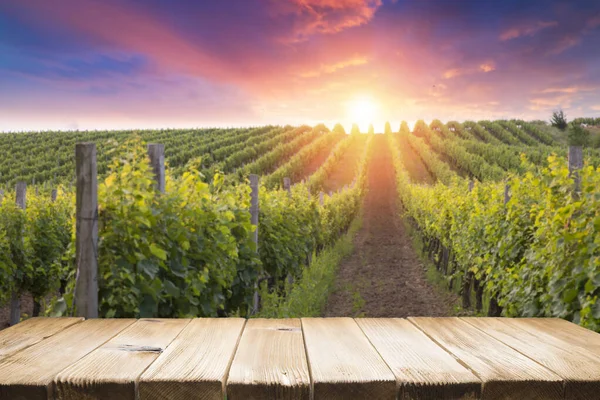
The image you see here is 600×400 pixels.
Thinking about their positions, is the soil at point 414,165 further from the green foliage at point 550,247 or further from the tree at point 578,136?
the green foliage at point 550,247

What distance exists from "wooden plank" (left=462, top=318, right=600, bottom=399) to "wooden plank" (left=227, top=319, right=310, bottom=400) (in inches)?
29.6

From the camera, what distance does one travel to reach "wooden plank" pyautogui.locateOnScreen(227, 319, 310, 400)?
4.71 ft

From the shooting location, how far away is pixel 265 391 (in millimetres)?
1436

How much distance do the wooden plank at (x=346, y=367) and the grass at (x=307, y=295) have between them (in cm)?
555

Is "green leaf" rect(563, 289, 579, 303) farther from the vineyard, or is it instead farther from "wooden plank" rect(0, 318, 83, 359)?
"wooden plank" rect(0, 318, 83, 359)

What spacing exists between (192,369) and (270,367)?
0.23m

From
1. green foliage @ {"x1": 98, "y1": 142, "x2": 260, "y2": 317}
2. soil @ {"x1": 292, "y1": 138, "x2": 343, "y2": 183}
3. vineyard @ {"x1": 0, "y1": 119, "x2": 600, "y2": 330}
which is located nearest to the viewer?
green foliage @ {"x1": 98, "y1": 142, "x2": 260, "y2": 317}

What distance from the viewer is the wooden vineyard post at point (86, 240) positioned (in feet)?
10.5

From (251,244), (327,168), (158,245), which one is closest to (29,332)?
(158,245)

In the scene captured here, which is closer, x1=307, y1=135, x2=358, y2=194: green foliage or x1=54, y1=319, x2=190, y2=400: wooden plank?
x1=54, y1=319, x2=190, y2=400: wooden plank

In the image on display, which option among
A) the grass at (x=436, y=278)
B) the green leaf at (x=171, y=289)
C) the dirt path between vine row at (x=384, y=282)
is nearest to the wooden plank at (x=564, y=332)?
the green leaf at (x=171, y=289)

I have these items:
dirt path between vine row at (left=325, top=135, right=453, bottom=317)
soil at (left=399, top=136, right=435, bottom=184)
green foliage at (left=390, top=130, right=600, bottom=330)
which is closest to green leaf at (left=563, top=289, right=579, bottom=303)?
green foliage at (left=390, top=130, right=600, bottom=330)

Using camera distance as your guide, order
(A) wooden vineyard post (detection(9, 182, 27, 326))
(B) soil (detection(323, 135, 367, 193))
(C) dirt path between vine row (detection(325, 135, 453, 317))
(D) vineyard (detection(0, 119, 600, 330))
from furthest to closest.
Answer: (B) soil (detection(323, 135, 367, 193)), (C) dirt path between vine row (detection(325, 135, 453, 317)), (A) wooden vineyard post (detection(9, 182, 27, 326)), (D) vineyard (detection(0, 119, 600, 330))

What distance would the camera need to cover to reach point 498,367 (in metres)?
1.59
